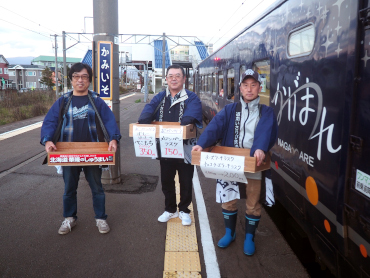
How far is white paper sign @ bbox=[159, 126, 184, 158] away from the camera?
3.31 m

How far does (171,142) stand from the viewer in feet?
11.0

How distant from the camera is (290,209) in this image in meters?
3.46

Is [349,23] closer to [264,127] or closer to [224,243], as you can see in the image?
[264,127]

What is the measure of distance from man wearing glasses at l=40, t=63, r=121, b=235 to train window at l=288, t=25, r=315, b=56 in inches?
81.4

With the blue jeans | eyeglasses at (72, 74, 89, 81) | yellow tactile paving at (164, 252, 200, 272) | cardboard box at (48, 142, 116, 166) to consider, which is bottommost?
yellow tactile paving at (164, 252, 200, 272)

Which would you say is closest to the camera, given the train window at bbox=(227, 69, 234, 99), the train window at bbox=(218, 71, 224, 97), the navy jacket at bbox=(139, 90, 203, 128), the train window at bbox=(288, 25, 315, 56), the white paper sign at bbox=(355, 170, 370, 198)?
the white paper sign at bbox=(355, 170, 370, 198)

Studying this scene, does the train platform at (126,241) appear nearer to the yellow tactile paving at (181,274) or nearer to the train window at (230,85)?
the yellow tactile paving at (181,274)

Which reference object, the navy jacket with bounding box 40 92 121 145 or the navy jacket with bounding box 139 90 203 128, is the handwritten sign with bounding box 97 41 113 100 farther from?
the navy jacket with bounding box 139 90 203 128

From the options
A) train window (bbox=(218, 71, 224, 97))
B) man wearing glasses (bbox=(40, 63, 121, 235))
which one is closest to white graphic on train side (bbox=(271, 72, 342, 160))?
man wearing glasses (bbox=(40, 63, 121, 235))

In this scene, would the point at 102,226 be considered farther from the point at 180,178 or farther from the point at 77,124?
the point at 77,124

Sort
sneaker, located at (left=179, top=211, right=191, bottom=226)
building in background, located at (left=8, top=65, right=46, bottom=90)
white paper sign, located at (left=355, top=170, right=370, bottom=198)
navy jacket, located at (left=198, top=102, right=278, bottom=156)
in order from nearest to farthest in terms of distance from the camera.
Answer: white paper sign, located at (left=355, top=170, right=370, bottom=198) → navy jacket, located at (left=198, top=102, right=278, bottom=156) → sneaker, located at (left=179, top=211, right=191, bottom=226) → building in background, located at (left=8, top=65, right=46, bottom=90)

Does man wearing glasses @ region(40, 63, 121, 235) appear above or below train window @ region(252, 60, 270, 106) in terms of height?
below

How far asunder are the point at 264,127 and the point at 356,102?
2.75 feet

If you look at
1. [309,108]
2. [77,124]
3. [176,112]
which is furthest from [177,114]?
[309,108]
